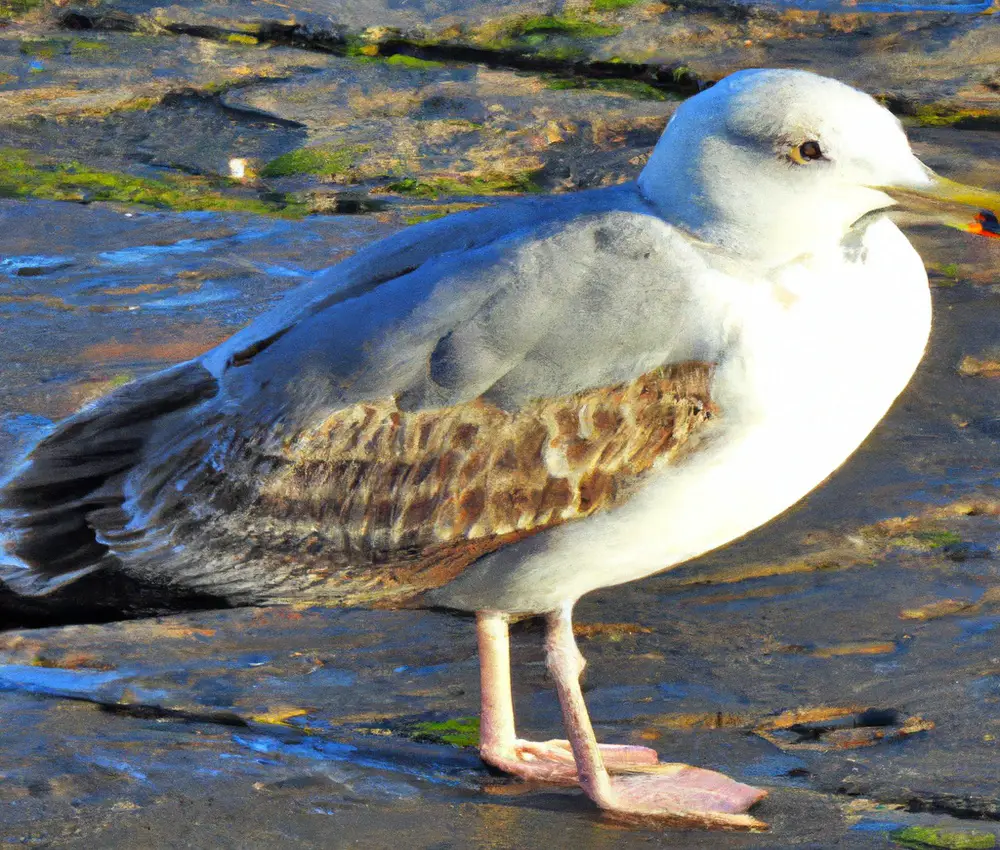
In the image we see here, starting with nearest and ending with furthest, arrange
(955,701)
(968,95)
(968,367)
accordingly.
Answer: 1. (955,701)
2. (968,367)
3. (968,95)

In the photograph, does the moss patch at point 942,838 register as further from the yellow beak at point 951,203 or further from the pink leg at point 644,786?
the yellow beak at point 951,203

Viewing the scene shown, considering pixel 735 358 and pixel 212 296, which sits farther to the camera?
pixel 212 296

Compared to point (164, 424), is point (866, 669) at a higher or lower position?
lower

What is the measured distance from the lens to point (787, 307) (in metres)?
3.42

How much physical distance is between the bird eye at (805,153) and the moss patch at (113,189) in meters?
4.27

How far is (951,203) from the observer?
11.7 feet

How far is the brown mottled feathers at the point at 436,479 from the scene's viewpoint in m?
3.46

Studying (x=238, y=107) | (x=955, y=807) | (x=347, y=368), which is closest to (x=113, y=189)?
(x=238, y=107)

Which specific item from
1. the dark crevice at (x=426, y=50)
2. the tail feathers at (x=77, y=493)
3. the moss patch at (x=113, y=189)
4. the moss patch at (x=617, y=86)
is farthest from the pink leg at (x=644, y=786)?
the dark crevice at (x=426, y=50)

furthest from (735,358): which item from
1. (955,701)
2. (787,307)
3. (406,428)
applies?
(955,701)

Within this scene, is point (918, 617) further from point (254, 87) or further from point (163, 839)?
point (254, 87)

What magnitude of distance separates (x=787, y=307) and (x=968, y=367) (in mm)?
2565

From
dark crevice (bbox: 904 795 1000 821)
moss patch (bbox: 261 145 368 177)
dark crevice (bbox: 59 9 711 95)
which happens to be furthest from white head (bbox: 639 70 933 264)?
dark crevice (bbox: 59 9 711 95)

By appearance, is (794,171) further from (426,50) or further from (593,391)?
(426,50)
